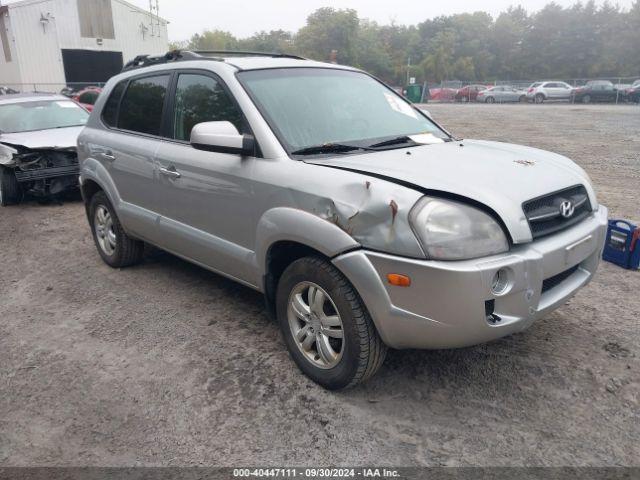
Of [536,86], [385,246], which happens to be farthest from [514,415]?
[536,86]

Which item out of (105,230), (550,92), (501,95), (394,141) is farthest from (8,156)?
(501,95)

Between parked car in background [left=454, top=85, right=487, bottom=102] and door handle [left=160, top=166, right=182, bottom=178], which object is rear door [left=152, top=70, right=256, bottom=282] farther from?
parked car in background [left=454, top=85, right=487, bottom=102]

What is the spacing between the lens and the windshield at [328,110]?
332 centimetres

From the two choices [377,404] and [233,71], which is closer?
[377,404]

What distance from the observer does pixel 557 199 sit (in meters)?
2.90

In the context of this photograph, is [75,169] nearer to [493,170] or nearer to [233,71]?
[233,71]

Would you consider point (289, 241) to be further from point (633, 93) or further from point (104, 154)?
point (633, 93)

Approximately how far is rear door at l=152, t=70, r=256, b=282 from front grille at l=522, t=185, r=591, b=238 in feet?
5.15

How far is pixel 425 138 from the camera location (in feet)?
12.0

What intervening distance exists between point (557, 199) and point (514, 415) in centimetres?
115

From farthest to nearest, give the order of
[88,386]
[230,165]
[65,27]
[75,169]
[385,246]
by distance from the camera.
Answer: [65,27]
[75,169]
[230,165]
[88,386]
[385,246]

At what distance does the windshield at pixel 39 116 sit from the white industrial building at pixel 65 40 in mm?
24166

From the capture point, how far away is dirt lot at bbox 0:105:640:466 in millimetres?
2586

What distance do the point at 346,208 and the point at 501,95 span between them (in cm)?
3912
